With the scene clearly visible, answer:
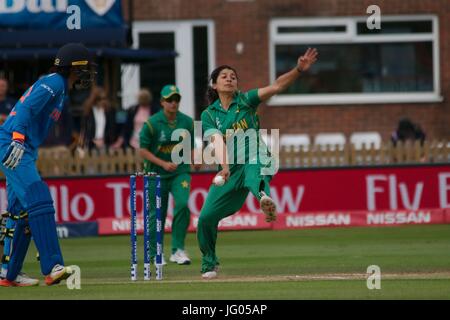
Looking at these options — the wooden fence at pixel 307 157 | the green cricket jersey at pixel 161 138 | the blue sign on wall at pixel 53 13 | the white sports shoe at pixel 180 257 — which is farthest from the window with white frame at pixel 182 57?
the white sports shoe at pixel 180 257

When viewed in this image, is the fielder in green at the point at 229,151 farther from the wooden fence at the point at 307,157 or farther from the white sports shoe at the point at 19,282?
the wooden fence at the point at 307,157

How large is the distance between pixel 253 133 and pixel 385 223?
7.48 m

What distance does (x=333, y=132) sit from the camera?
2798cm

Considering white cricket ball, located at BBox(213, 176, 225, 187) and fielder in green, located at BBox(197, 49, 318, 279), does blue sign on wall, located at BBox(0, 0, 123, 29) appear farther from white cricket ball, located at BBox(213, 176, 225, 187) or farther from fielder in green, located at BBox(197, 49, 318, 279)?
white cricket ball, located at BBox(213, 176, 225, 187)

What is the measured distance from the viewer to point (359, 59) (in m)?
28.4

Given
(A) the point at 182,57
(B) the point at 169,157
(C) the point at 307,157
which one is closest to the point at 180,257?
(B) the point at 169,157

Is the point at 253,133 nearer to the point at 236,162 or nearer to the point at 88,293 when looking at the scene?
the point at 236,162

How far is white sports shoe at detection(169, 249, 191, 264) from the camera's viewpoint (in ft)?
50.4

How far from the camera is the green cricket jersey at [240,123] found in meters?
13.1

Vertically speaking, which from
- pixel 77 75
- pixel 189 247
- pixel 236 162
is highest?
pixel 77 75

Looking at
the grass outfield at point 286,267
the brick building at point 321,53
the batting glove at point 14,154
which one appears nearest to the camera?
the grass outfield at point 286,267

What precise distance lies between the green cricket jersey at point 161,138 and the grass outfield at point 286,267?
111 centimetres

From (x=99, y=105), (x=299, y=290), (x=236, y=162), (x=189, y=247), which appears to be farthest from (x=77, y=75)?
(x=99, y=105)

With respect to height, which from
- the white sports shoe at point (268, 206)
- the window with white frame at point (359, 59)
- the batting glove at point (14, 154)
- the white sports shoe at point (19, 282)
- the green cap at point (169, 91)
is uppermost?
the window with white frame at point (359, 59)
